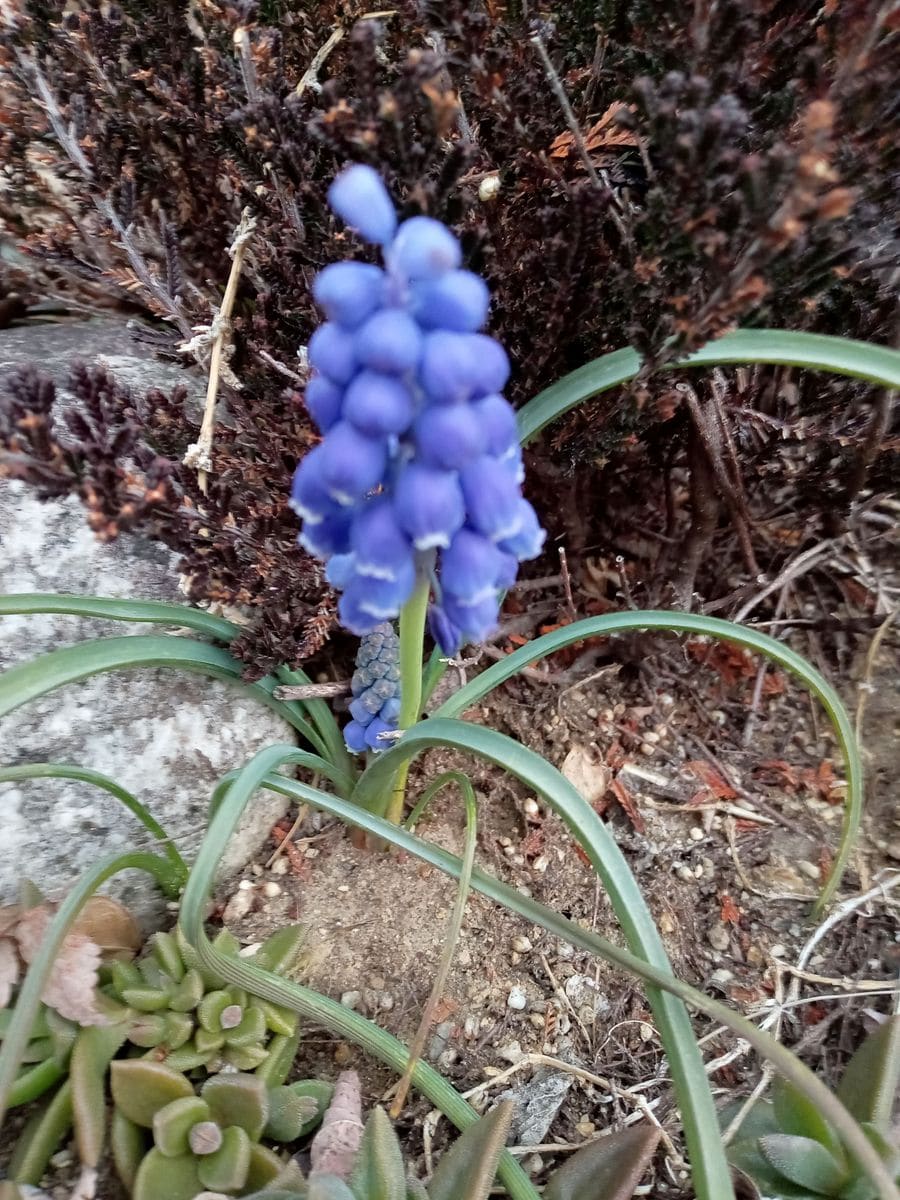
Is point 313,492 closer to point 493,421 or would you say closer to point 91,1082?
point 493,421

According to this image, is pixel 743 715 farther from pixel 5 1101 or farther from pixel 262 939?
pixel 5 1101

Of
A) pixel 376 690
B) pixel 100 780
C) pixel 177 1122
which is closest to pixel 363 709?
pixel 376 690

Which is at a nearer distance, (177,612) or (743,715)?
(177,612)

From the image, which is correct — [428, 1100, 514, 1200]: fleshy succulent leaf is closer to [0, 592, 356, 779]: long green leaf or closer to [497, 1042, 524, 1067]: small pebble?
[497, 1042, 524, 1067]: small pebble

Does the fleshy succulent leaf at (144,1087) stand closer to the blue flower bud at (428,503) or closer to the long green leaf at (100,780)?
the long green leaf at (100,780)

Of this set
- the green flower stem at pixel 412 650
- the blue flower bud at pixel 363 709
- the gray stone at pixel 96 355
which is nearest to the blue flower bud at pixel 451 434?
the green flower stem at pixel 412 650

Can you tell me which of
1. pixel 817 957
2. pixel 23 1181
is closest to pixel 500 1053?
pixel 817 957
